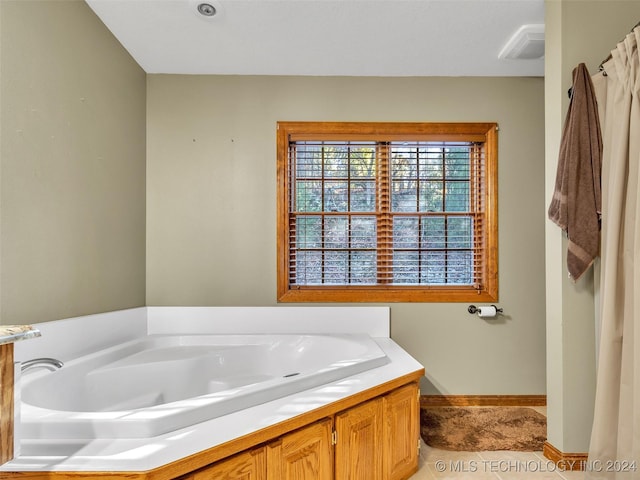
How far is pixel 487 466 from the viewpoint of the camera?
2021 millimetres

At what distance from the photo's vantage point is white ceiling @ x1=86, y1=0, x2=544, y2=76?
6.92ft

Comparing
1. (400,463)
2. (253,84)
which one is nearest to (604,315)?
(400,463)

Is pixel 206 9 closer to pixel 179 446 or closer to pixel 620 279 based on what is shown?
pixel 179 446

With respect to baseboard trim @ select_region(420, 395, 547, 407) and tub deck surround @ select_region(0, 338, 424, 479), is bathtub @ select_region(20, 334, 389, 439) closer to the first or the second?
tub deck surround @ select_region(0, 338, 424, 479)

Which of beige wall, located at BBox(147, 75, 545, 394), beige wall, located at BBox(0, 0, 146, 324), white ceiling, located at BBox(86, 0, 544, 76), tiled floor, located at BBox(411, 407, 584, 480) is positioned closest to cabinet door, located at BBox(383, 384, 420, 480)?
tiled floor, located at BBox(411, 407, 584, 480)

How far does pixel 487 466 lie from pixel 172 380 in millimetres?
1784

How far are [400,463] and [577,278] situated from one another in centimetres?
125

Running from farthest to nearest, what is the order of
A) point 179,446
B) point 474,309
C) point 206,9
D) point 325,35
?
point 474,309 < point 325,35 < point 206,9 < point 179,446

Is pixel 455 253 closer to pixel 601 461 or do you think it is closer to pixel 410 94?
pixel 410 94

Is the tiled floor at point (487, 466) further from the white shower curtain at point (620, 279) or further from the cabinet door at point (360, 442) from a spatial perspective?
the cabinet door at point (360, 442)

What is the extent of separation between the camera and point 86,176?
2.11 metres

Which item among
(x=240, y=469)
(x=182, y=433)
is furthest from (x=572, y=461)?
(x=182, y=433)

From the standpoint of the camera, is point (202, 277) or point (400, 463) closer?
point (400, 463)

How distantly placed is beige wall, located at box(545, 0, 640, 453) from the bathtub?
93cm
